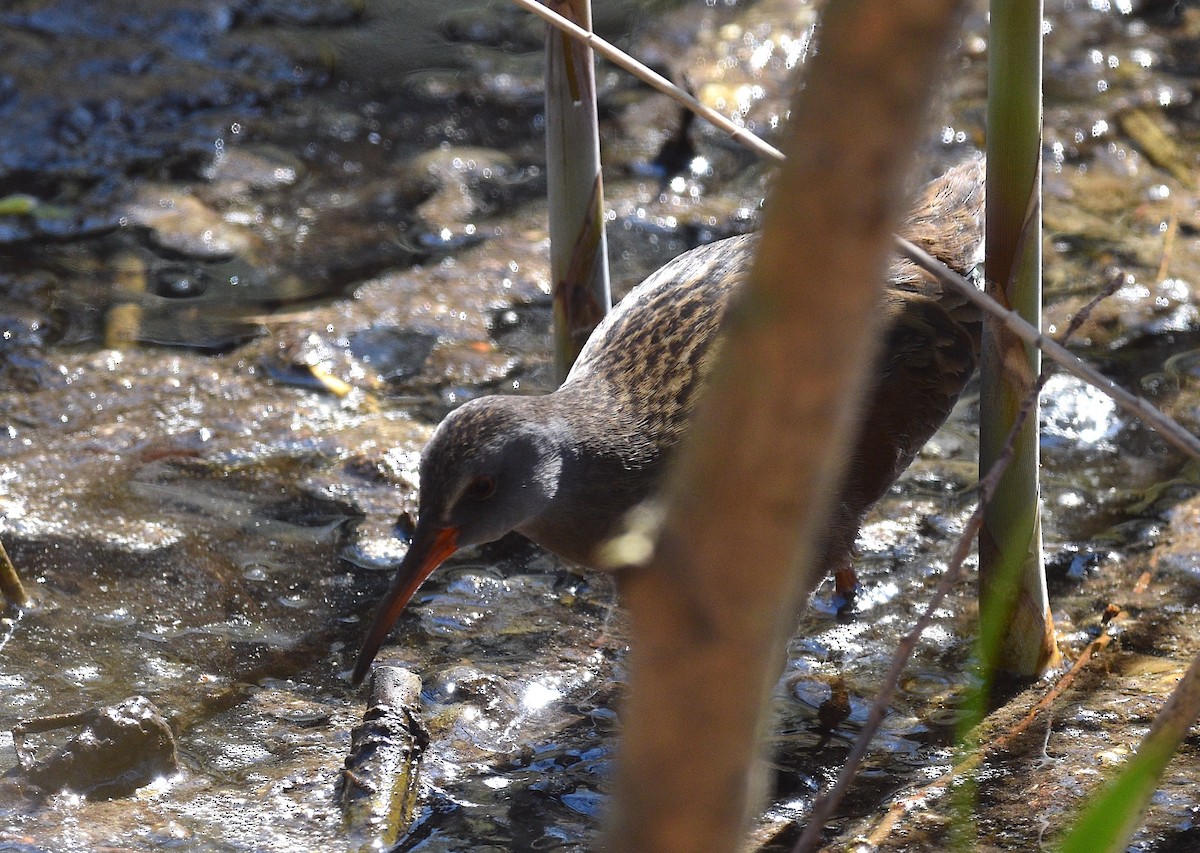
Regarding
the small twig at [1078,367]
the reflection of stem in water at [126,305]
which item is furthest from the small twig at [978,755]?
the reflection of stem in water at [126,305]

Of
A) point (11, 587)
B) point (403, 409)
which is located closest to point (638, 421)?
point (403, 409)

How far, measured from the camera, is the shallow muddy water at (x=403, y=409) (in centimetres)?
276

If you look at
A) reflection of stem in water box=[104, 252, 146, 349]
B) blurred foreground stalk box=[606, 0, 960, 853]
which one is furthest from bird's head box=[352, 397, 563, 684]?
blurred foreground stalk box=[606, 0, 960, 853]

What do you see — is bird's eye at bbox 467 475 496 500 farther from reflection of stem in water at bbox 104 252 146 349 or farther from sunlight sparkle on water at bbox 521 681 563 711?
reflection of stem in water at bbox 104 252 146 349

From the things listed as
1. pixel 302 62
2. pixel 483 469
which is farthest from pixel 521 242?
pixel 483 469

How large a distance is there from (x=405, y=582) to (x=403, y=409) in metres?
1.34

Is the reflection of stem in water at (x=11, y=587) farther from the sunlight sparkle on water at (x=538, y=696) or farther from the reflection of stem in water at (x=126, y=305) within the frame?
the reflection of stem in water at (x=126, y=305)

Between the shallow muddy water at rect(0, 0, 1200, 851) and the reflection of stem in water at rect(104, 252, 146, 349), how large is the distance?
2cm

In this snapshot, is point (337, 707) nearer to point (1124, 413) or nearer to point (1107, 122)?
point (1124, 413)

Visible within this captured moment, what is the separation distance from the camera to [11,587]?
10.4 feet

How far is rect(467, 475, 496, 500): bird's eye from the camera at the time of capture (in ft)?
9.56

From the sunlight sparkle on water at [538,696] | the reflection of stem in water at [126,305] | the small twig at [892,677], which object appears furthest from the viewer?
the reflection of stem in water at [126,305]

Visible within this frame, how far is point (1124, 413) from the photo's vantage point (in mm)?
4090

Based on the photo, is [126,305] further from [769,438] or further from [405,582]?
[769,438]
